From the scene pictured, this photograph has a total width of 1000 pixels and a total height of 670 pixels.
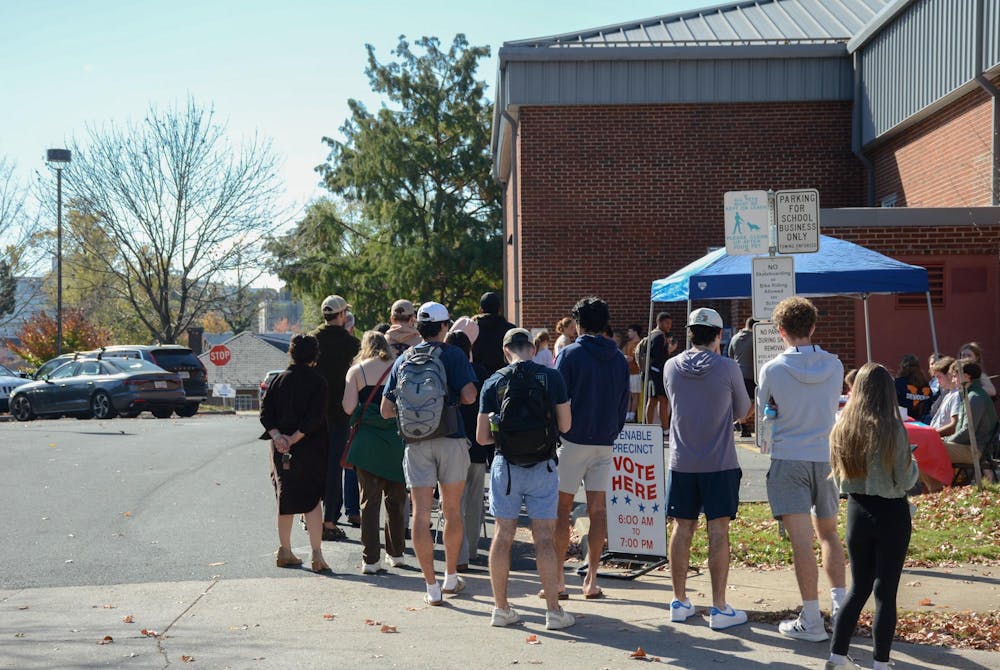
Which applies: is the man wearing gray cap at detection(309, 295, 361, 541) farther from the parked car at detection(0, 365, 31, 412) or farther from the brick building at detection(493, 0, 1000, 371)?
the parked car at detection(0, 365, 31, 412)

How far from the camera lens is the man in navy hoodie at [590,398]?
7203 mm

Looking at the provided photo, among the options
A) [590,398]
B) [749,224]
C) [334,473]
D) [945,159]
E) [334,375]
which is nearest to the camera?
[590,398]

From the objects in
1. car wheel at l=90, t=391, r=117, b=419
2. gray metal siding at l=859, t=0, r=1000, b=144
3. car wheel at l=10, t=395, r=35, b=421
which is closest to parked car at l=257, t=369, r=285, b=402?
car wheel at l=90, t=391, r=117, b=419

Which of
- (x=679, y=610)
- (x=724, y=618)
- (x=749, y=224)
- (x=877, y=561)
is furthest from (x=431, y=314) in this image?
(x=877, y=561)

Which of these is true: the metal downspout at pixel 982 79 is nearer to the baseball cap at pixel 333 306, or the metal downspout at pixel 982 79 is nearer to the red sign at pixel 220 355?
the baseball cap at pixel 333 306

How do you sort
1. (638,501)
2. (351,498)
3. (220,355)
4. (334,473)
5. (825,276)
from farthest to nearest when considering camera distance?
1. (220,355)
2. (825,276)
3. (351,498)
4. (334,473)
5. (638,501)

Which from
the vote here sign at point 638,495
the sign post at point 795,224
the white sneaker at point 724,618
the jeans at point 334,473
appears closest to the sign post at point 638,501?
the vote here sign at point 638,495

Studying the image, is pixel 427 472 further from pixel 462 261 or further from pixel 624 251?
pixel 462 261

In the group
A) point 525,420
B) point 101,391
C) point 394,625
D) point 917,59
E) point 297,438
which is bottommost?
point 394,625

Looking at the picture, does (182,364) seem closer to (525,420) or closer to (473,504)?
(473,504)

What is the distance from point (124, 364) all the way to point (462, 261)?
48.3 ft

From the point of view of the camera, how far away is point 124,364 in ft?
89.7

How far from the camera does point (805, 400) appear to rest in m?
6.20

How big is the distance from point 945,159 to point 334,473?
13.3 meters
